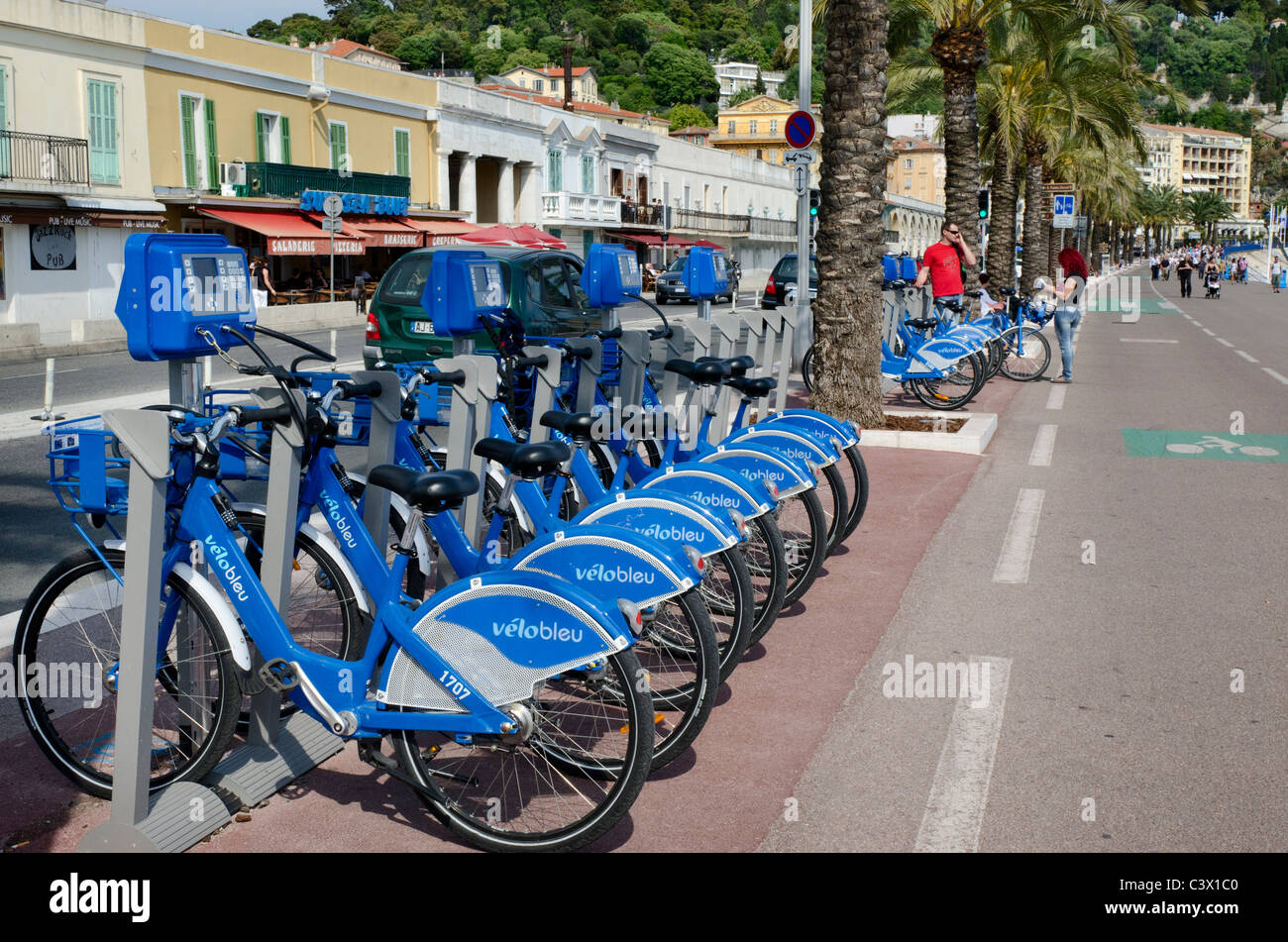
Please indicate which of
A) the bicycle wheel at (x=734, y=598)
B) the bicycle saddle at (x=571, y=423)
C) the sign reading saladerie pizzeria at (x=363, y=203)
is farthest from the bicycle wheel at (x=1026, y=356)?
the sign reading saladerie pizzeria at (x=363, y=203)

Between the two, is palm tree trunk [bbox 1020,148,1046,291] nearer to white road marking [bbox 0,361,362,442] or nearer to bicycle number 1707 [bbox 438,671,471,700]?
white road marking [bbox 0,361,362,442]

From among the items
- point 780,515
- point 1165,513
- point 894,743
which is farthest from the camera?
point 1165,513

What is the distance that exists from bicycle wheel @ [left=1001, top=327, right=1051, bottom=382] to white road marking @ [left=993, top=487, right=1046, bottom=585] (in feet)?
27.6

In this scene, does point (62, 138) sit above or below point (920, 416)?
above

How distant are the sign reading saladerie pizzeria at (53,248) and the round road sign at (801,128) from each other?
21006 millimetres

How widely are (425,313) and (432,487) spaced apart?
381 inches

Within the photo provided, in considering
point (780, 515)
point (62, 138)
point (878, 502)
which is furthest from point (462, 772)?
point (62, 138)

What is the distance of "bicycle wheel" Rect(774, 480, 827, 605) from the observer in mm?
6141

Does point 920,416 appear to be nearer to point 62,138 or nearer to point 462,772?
point 462,772

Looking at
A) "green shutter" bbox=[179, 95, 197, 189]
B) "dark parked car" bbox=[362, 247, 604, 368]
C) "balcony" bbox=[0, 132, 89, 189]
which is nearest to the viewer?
"dark parked car" bbox=[362, 247, 604, 368]

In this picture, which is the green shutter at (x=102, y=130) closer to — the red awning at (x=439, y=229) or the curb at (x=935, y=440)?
the red awning at (x=439, y=229)

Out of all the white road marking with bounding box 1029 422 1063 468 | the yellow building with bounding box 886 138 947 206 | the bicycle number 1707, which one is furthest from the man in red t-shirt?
the yellow building with bounding box 886 138 947 206

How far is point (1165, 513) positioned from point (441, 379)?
18.1 ft

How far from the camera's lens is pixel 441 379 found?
5.20m
